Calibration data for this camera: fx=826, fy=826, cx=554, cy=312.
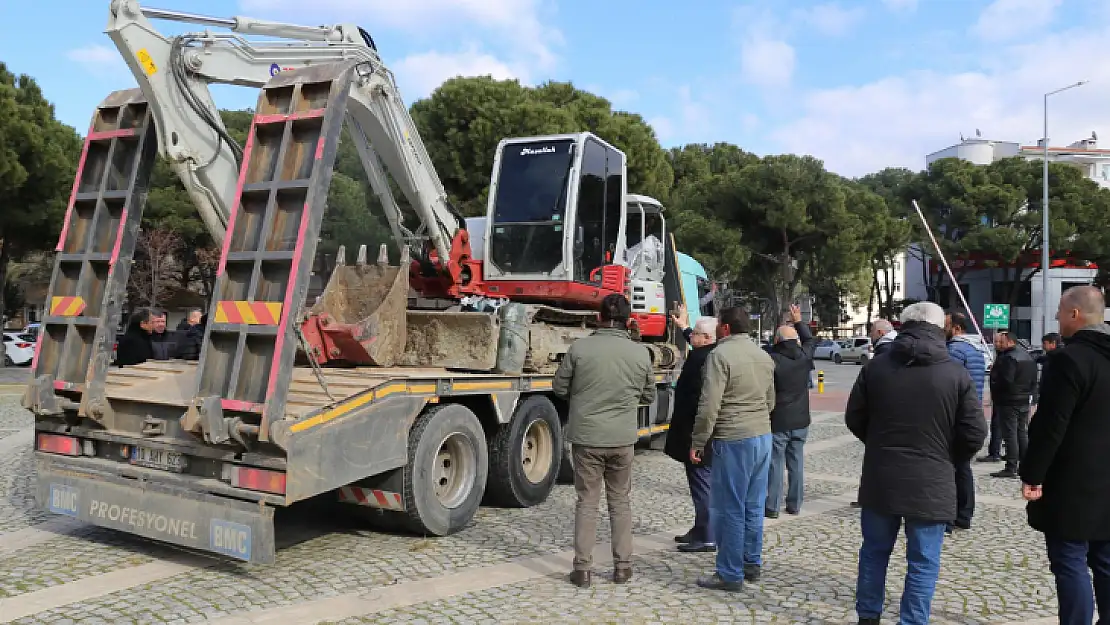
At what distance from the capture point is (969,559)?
6.17 m

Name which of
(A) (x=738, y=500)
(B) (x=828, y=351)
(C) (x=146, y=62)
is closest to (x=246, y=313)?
(C) (x=146, y=62)

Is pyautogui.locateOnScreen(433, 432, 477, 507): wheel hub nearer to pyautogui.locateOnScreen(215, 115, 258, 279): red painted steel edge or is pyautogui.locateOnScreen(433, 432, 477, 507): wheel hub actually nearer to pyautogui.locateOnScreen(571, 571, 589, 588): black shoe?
pyautogui.locateOnScreen(571, 571, 589, 588): black shoe

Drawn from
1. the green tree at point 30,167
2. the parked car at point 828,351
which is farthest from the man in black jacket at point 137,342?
the parked car at point 828,351

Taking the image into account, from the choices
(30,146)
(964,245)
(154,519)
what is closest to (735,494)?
(154,519)

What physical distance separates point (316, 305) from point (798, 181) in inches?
1246

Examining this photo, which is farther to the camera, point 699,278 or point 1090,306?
point 699,278

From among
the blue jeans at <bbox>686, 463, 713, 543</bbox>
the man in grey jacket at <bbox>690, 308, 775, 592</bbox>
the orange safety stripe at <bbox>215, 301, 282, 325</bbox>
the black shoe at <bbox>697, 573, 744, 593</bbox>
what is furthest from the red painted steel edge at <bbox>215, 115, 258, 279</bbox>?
the black shoe at <bbox>697, 573, 744, 593</bbox>

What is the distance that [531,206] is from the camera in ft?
31.3

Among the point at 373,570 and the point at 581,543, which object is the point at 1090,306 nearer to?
the point at 581,543

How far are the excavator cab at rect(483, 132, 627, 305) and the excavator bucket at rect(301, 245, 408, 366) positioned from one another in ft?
5.92

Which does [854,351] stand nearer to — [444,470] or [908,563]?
[444,470]

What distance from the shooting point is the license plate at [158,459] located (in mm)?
5484

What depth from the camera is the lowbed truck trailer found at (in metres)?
5.18

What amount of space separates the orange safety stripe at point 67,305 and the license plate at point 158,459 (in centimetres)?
130
